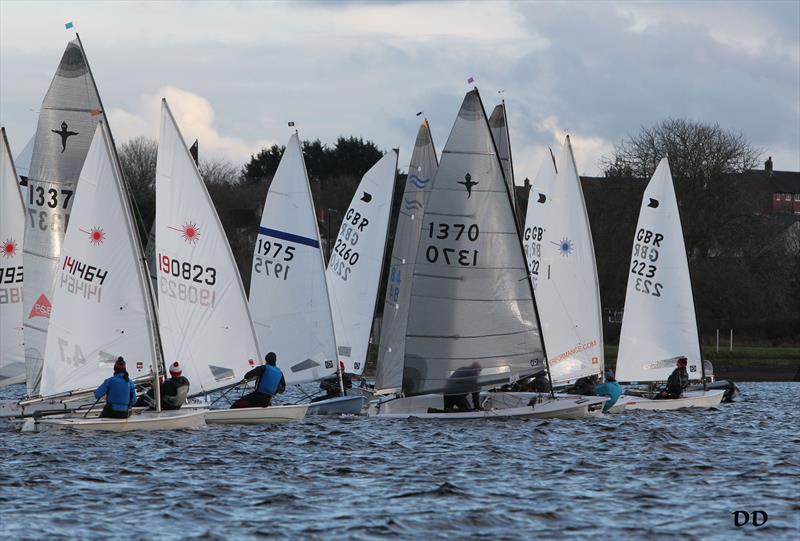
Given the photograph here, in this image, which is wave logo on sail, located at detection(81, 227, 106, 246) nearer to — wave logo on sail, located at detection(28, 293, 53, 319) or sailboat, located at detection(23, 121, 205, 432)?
sailboat, located at detection(23, 121, 205, 432)

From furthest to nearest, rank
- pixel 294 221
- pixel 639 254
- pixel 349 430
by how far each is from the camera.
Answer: pixel 639 254 → pixel 294 221 → pixel 349 430

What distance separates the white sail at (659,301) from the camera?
31266 millimetres

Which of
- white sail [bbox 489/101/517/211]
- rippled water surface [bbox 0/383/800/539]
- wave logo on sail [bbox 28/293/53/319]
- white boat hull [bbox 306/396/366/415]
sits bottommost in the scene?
rippled water surface [bbox 0/383/800/539]

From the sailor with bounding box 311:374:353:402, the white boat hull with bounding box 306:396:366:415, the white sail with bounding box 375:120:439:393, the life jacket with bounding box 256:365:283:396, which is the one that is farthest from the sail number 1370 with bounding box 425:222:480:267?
the sailor with bounding box 311:374:353:402

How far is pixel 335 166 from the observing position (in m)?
84.5

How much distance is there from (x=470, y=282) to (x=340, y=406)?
4456mm

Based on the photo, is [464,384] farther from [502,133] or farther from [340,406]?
[502,133]

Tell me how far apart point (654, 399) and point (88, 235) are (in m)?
12.7

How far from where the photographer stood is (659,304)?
31.5 m

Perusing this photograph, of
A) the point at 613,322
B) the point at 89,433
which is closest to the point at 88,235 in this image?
the point at 89,433

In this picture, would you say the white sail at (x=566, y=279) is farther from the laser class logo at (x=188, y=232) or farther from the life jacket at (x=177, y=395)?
the life jacket at (x=177, y=395)

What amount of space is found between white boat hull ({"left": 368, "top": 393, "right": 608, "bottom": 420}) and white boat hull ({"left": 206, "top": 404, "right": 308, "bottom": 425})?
2176 mm

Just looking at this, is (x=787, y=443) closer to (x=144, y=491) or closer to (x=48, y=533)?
(x=144, y=491)

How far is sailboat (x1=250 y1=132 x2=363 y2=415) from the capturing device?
2805 centimetres
